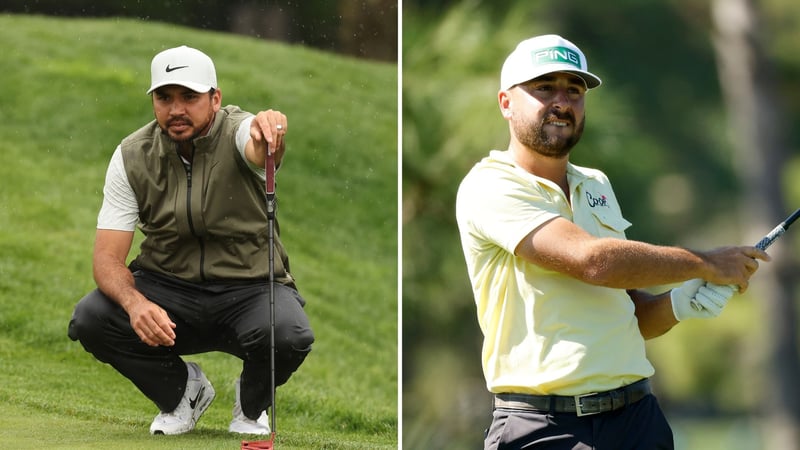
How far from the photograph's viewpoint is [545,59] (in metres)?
2.96

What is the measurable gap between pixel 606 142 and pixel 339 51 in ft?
6.33

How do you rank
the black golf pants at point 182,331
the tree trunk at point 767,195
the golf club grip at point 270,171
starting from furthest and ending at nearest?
the tree trunk at point 767,195
the black golf pants at point 182,331
the golf club grip at point 270,171

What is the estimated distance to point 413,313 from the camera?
20.8 ft

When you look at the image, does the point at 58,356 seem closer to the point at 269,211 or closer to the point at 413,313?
the point at 269,211

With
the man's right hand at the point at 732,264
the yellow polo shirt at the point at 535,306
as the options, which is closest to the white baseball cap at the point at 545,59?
the yellow polo shirt at the point at 535,306

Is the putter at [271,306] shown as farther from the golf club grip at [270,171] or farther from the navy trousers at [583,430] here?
the navy trousers at [583,430]

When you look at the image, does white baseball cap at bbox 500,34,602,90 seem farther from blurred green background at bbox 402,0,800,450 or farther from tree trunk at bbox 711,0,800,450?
tree trunk at bbox 711,0,800,450

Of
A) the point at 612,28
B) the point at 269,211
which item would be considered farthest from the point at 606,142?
the point at 612,28

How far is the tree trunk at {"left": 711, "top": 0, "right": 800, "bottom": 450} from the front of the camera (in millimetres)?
8312

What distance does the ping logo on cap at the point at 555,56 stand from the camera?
296 centimetres

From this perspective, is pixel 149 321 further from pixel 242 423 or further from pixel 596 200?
pixel 596 200

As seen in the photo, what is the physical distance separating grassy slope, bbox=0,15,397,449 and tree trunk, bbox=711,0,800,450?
381 centimetres

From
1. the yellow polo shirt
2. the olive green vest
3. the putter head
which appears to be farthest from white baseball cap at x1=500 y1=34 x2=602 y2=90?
the putter head

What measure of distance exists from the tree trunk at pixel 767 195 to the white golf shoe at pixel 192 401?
4.75 m
